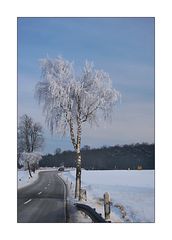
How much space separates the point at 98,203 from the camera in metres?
3.48

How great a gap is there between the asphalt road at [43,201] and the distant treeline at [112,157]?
153 millimetres

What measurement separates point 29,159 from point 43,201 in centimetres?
37

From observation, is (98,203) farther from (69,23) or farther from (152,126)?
(69,23)

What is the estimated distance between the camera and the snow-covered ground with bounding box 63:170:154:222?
3.41 metres

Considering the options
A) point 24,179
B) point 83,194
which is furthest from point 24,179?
point 83,194

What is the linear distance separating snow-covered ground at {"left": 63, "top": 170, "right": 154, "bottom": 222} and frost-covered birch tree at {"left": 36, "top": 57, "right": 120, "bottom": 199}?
14 centimetres

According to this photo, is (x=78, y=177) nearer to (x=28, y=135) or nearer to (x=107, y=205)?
(x=107, y=205)

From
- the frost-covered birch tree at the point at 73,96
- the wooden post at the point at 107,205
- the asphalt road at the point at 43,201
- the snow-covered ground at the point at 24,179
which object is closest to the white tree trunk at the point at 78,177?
the frost-covered birch tree at the point at 73,96

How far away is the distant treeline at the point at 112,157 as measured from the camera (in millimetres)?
3445

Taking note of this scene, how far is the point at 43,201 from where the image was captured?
139 inches

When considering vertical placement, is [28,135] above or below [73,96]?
below
